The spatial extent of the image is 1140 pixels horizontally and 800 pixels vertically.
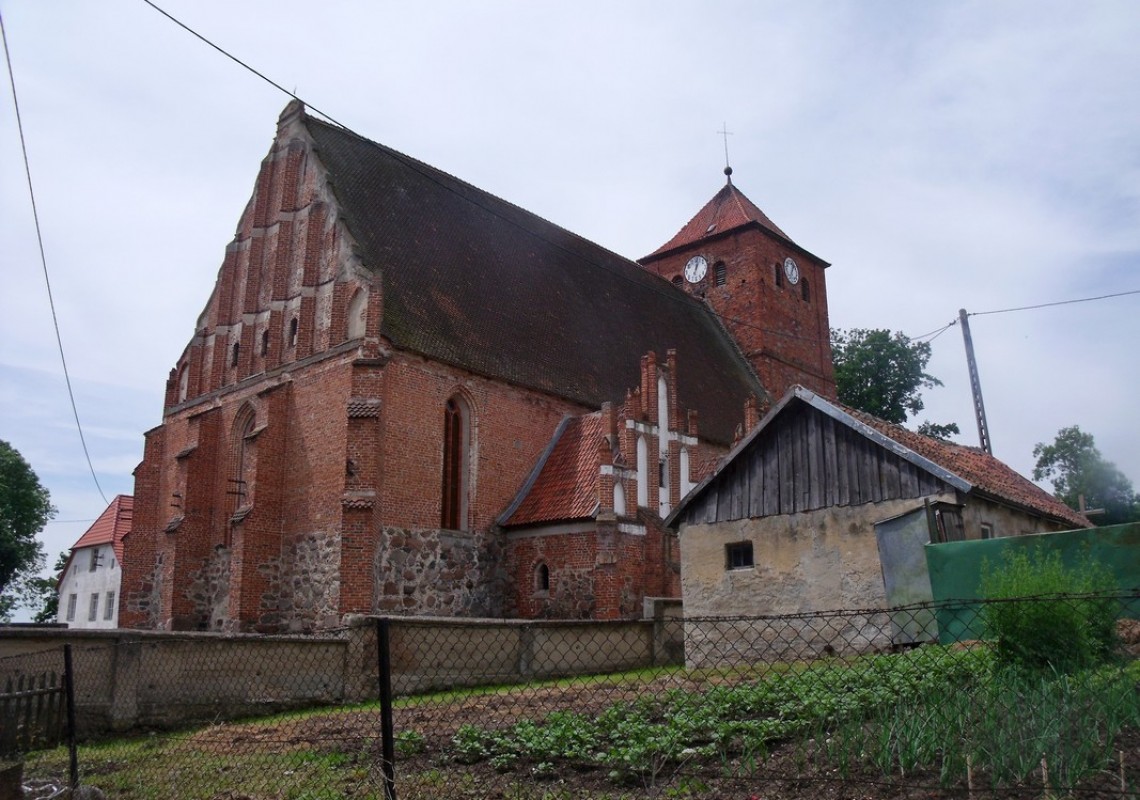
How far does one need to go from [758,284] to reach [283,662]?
2671 cm

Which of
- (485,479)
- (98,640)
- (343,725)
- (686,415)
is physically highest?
(686,415)

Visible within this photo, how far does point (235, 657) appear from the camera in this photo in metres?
13.6

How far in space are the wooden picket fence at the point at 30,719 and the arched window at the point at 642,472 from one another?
45.0ft

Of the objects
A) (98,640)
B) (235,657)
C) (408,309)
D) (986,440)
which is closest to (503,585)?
(408,309)

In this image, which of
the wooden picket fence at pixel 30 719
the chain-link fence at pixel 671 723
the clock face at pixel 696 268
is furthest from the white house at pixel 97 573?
the wooden picket fence at pixel 30 719

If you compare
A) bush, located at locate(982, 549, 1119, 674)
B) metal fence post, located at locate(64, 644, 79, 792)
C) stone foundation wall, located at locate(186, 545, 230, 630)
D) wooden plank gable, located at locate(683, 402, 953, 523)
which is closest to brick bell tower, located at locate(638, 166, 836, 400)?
wooden plank gable, located at locate(683, 402, 953, 523)

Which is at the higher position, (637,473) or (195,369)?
(195,369)

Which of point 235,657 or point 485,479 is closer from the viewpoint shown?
point 235,657

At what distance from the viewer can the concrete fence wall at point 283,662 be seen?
12297mm

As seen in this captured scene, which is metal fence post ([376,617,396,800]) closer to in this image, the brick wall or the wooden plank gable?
the wooden plank gable

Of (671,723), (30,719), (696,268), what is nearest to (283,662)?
(30,719)

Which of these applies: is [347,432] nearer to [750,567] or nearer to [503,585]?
[503,585]

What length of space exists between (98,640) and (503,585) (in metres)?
10.4

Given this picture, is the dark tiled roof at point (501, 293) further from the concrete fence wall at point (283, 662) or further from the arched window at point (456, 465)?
the concrete fence wall at point (283, 662)
